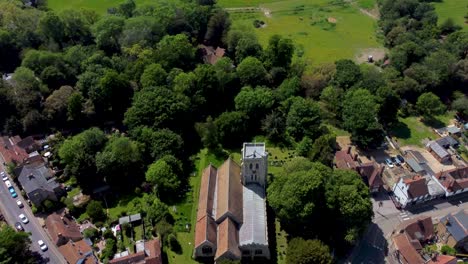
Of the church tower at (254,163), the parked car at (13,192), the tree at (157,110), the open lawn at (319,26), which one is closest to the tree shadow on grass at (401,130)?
the open lawn at (319,26)

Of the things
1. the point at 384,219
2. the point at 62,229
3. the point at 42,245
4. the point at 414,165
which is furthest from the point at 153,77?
the point at 414,165

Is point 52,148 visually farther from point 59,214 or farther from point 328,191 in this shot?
point 328,191

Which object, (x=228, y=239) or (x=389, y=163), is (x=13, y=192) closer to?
(x=228, y=239)

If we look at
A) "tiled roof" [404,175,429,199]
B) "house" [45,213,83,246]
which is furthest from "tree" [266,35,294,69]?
"house" [45,213,83,246]

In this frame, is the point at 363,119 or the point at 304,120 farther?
the point at 363,119

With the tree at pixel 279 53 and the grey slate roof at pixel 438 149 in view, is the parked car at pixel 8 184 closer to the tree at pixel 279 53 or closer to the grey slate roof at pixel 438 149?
the tree at pixel 279 53

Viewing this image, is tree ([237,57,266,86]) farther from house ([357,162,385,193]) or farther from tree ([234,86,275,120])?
house ([357,162,385,193])
